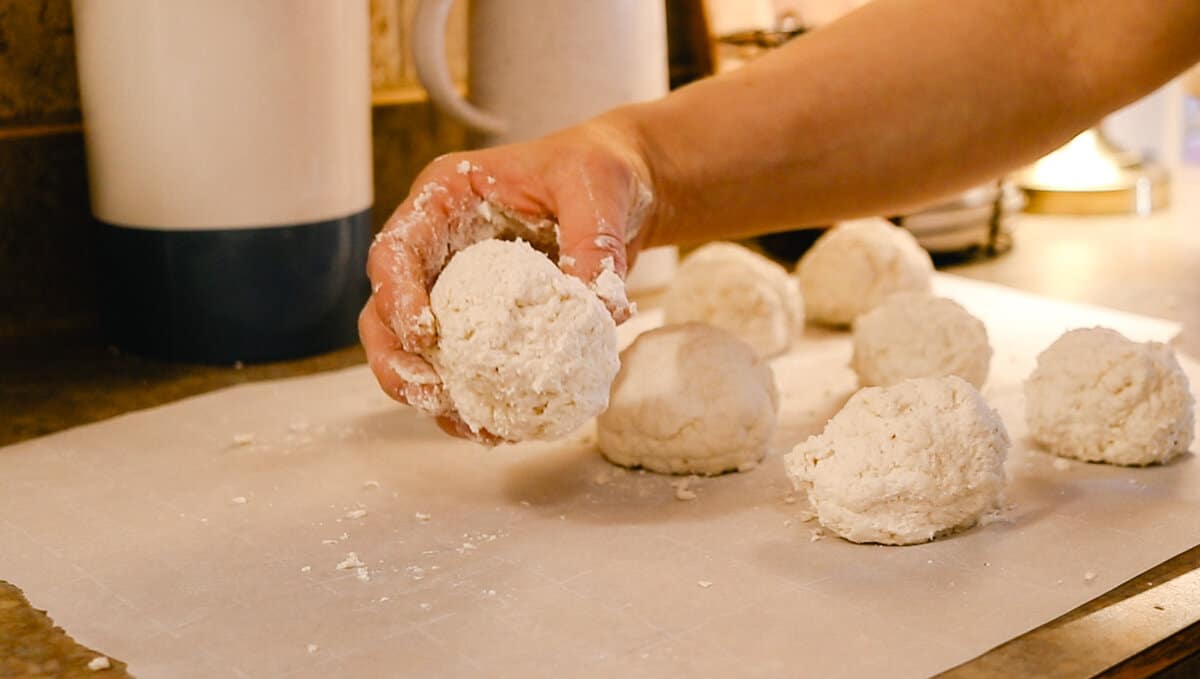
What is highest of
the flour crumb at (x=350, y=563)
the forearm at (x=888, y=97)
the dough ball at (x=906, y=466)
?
the forearm at (x=888, y=97)

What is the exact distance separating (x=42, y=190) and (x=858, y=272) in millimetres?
1125

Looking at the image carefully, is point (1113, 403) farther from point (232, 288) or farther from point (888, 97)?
point (232, 288)

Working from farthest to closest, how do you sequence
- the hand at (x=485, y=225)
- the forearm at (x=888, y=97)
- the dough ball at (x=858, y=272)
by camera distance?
the dough ball at (x=858, y=272) → the forearm at (x=888, y=97) → the hand at (x=485, y=225)

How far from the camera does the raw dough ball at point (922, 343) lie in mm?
1486

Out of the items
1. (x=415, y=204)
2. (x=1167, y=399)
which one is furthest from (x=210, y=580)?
(x=1167, y=399)

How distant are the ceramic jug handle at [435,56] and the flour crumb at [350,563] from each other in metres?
0.83

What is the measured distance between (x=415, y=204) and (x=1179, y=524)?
0.77 m

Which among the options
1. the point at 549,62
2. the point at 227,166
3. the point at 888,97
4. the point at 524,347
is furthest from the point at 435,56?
the point at 524,347

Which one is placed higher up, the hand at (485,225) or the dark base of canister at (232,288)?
the hand at (485,225)

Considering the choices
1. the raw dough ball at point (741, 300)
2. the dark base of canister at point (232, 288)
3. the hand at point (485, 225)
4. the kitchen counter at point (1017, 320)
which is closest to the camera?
the kitchen counter at point (1017, 320)

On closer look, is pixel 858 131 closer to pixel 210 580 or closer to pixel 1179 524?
pixel 1179 524

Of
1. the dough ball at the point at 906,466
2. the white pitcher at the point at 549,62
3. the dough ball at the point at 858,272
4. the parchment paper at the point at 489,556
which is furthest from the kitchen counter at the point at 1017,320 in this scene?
the white pitcher at the point at 549,62

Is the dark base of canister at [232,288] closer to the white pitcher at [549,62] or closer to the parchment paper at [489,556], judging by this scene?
the parchment paper at [489,556]

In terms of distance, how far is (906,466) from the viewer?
3.72ft
